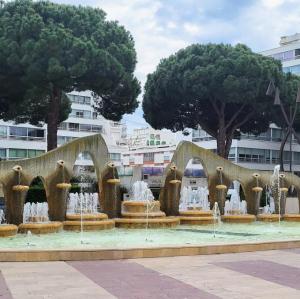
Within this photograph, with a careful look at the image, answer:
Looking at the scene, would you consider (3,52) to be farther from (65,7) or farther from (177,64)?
(177,64)

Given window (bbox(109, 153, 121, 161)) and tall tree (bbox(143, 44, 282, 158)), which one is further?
window (bbox(109, 153, 121, 161))

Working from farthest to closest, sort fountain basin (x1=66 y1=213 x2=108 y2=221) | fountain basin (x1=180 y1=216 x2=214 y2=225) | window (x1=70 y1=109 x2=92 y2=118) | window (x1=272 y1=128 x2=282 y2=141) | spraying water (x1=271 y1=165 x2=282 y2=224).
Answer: window (x1=70 y1=109 x2=92 y2=118)
window (x1=272 y1=128 x2=282 y2=141)
spraying water (x1=271 y1=165 x2=282 y2=224)
fountain basin (x1=180 y1=216 x2=214 y2=225)
fountain basin (x1=66 y1=213 x2=108 y2=221)

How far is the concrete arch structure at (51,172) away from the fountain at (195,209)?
3.16 meters

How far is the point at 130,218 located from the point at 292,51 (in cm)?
4840

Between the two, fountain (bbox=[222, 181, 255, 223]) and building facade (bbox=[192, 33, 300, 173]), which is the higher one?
building facade (bbox=[192, 33, 300, 173])

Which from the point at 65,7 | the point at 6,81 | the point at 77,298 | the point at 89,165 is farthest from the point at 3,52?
the point at 89,165

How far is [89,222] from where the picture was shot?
54.4 ft

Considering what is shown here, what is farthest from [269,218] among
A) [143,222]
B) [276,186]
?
[143,222]

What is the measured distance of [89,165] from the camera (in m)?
65.9

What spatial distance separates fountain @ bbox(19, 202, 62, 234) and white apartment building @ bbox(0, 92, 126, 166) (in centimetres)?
3674

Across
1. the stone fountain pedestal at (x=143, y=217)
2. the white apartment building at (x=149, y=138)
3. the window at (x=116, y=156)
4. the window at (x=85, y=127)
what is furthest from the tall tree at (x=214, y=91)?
the white apartment building at (x=149, y=138)

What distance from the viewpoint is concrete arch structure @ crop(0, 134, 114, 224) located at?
16.3 metres

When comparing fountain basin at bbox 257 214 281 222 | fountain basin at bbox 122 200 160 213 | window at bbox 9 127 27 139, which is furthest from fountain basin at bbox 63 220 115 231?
window at bbox 9 127 27 139

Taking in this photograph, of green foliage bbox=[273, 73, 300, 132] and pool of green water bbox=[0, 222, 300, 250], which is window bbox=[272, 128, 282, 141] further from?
pool of green water bbox=[0, 222, 300, 250]
